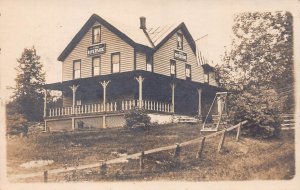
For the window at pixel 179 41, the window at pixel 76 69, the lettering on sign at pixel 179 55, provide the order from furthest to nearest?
the window at pixel 76 69 → the lettering on sign at pixel 179 55 → the window at pixel 179 41

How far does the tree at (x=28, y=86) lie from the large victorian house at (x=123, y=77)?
0.58 meters

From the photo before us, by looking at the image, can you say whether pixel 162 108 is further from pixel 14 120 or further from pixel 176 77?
pixel 14 120

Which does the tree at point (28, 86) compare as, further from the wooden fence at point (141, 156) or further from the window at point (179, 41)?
the window at point (179, 41)

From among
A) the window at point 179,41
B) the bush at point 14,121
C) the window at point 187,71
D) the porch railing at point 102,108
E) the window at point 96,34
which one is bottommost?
the bush at point 14,121

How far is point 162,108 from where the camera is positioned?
14.8 meters

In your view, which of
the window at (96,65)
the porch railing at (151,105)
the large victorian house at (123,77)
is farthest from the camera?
the window at (96,65)

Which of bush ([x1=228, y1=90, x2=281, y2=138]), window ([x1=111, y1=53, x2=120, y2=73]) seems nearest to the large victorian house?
window ([x1=111, y1=53, x2=120, y2=73])

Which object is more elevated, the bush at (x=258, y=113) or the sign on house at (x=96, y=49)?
the sign on house at (x=96, y=49)

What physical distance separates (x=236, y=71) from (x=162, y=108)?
263cm

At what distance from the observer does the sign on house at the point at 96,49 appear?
648 inches

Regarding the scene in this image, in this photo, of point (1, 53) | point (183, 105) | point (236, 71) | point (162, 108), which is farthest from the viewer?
point (183, 105)

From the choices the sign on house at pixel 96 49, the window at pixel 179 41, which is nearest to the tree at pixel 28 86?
the sign on house at pixel 96 49

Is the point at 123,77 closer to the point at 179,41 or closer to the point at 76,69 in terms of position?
the point at 179,41

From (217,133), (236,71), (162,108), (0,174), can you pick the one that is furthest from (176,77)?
(0,174)
